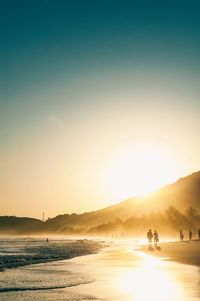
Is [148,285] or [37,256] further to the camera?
[37,256]

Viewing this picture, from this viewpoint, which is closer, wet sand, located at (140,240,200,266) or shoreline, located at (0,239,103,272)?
wet sand, located at (140,240,200,266)

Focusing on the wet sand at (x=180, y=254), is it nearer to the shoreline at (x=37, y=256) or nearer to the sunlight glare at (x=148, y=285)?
the sunlight glare at (x=148, y=285)

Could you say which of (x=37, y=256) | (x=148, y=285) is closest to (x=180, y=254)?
(x=37, y=256)

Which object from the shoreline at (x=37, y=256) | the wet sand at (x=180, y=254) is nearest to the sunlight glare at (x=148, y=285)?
the wet sand at (x=180, y=254)

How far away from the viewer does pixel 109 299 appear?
1297cm

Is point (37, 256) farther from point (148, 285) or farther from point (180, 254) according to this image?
point (148, 285)

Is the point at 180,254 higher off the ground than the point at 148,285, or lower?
lower

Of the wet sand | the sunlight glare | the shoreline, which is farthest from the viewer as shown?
the shoreline

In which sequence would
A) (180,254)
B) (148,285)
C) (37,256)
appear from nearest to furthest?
(148,285) < (180,254) < (37,256)

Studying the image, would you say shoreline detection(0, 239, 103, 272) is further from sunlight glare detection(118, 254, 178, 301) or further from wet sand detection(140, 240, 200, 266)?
sunlight glare detection(118, 254, 178, 301)

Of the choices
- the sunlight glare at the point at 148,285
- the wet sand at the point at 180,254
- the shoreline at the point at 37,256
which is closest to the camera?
the sunlight glare at the point at 148,285

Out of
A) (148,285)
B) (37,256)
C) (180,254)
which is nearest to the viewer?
(148,285)

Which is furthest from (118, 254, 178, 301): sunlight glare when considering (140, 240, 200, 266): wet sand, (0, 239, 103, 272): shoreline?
(0, 239, 103, 272): shoreline

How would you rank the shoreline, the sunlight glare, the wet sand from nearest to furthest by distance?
the sunlight glare < the wet sand < the shoreline
